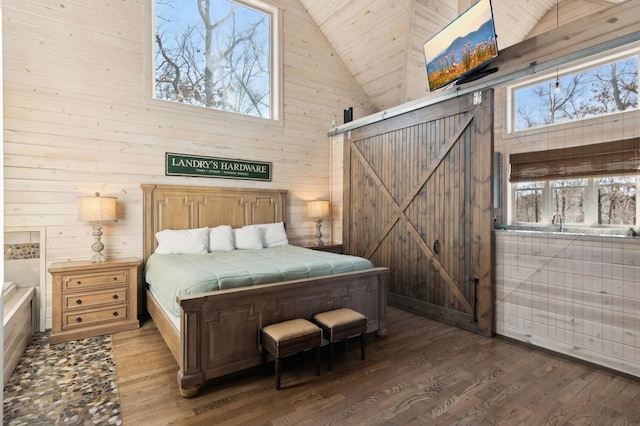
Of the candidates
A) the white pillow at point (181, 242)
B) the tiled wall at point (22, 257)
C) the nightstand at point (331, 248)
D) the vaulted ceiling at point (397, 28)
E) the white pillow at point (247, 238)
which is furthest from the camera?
the nightstand at point (331, 248)

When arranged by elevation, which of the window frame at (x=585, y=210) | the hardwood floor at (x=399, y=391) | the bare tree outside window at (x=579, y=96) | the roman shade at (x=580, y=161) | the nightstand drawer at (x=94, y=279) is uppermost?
the bare tree outside window at (x=579, y=96)

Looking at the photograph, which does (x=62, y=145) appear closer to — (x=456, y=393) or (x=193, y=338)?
(x=193, y=338)

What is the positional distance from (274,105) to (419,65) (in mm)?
2228

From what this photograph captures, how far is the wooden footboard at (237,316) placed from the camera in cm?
240

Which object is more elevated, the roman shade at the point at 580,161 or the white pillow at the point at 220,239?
the roman shade at the point at 580,161

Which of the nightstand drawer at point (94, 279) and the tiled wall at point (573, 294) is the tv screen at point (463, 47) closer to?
the tiled wall at point (573, 294)

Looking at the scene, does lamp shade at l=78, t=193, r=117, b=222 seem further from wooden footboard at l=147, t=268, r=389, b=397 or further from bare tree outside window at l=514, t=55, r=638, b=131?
bare tree outside window at l=514, t=55, r=638, b=131

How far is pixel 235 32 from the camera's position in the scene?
4.98m

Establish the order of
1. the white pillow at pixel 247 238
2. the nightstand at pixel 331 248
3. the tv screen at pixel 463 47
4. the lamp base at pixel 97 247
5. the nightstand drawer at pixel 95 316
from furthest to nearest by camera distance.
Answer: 1. the nightstand at pixel 331 248
2. the white pillow at pixel 247 238
3. the lamp base at pixel 97 247
4. the nightstand drawer at pixel 95 316
5. the tv screen at pixel 463 47

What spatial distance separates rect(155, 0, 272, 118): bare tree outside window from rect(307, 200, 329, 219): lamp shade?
4.93ft

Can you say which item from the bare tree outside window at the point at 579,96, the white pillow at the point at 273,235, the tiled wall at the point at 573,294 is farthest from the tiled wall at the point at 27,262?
the bare tree outside window at the point at 579,96

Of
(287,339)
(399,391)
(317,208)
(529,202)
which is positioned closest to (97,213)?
(287,339)

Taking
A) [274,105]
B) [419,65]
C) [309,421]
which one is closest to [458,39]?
[419,65]

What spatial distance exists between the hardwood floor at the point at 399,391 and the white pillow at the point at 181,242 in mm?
1108
